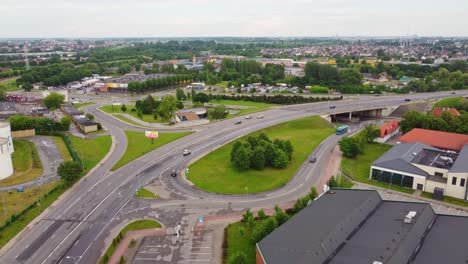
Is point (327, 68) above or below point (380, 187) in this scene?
above

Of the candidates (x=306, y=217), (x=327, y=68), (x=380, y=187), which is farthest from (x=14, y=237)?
(x=327, y=68)

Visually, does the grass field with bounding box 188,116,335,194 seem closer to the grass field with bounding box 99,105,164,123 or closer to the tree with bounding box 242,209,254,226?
the tree with bounding box 242,209,254,226

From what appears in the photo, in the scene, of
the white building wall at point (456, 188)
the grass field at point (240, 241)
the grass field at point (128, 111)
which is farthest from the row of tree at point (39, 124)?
the white building wall at point (456, 188)

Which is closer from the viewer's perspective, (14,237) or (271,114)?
(14,237)

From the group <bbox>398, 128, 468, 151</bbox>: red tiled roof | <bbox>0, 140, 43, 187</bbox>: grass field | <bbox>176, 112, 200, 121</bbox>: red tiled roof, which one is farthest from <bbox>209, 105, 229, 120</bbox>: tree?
<bbox>398, 128, 468, 151</bbox>: red tiled roof

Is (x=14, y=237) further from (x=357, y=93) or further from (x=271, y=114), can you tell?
(x=357, y=93)

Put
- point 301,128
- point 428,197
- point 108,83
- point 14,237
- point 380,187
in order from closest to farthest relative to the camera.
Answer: point 14,237
point 428,197
point 380,187
point 301,128
point 108,83
